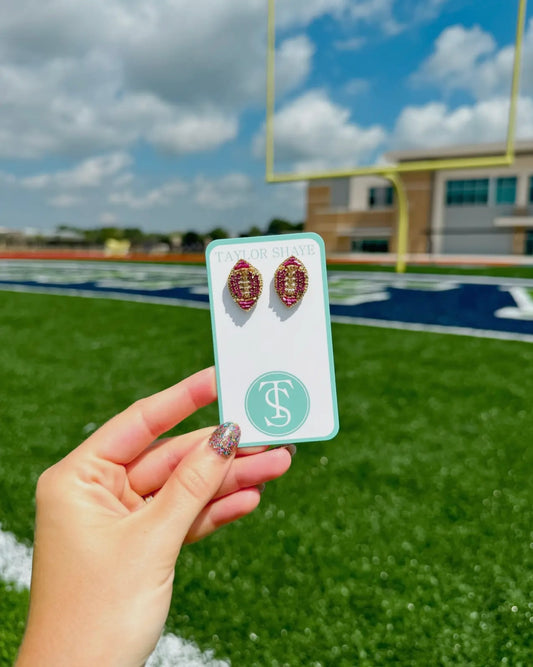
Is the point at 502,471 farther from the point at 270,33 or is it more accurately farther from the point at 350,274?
the point at 350,274

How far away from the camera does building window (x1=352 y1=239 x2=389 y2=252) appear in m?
38.7

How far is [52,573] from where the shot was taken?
3.14 ft

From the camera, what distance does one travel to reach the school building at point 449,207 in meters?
34.0

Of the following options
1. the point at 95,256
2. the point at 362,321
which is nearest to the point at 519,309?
the point at 362,321

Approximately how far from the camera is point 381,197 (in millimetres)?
38500

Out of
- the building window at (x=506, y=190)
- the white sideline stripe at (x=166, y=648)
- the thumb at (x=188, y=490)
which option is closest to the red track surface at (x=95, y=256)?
the building window at (x=506, y=190)

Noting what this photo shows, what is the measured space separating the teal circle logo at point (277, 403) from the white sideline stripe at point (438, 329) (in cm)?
581

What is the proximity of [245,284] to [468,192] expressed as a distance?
38333 millimetres

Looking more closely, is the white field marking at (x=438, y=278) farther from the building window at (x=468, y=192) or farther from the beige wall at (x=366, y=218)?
the building window at (x=468, y=192)

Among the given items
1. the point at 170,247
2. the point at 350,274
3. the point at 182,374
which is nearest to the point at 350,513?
the point at 182,374

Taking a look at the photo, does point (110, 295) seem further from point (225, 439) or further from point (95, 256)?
point (95, 256)

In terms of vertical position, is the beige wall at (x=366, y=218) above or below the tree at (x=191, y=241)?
above

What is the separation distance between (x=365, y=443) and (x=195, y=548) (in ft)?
4.79

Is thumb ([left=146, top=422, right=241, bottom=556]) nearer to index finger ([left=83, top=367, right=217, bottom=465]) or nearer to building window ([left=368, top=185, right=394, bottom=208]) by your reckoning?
index finger ([left=83, top=367, right=217, bottom=465])
